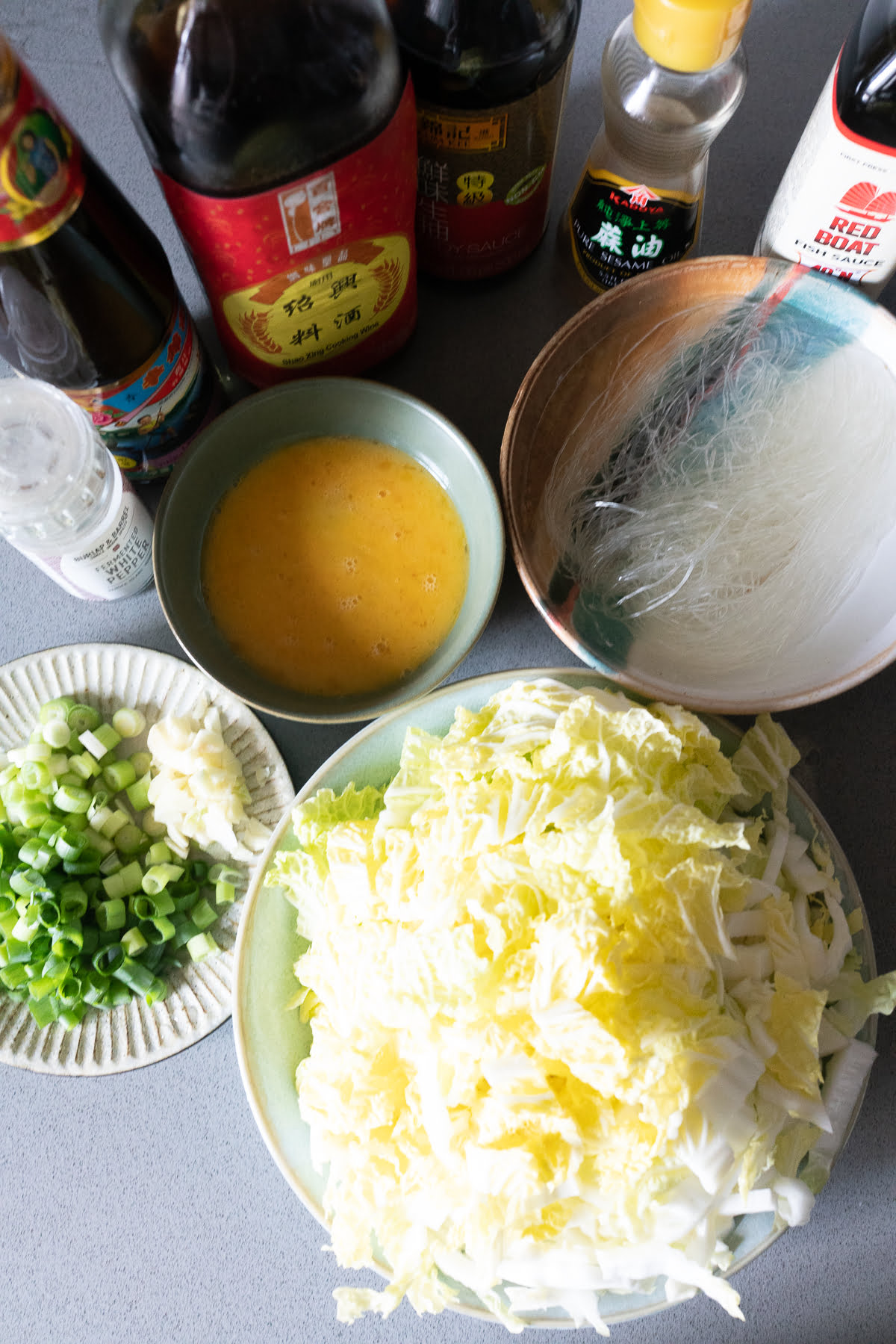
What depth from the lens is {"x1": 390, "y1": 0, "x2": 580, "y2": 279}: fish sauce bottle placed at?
2.25ft

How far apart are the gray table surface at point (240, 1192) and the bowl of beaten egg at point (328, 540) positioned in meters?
0.09

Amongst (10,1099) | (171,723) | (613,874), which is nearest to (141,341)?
(171,723)

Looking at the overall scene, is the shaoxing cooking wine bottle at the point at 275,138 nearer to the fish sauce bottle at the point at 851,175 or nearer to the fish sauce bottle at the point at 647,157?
the fish sauce bottle at the point at 647,157

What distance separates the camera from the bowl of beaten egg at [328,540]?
87 cm

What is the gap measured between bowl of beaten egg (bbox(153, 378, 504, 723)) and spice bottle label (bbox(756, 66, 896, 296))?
1.16 feet

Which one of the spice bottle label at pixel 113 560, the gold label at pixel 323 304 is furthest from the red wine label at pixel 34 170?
the spice bottle label at pixel 113 560

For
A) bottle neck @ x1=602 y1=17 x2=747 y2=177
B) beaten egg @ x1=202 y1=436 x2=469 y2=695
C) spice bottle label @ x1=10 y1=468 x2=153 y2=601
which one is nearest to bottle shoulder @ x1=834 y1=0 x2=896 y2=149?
bottle neck @ x1=602 y1=17 x2=747 y2=177


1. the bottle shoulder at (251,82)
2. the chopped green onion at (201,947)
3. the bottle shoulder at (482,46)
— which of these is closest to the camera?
the bottle shoulder at (251,82)

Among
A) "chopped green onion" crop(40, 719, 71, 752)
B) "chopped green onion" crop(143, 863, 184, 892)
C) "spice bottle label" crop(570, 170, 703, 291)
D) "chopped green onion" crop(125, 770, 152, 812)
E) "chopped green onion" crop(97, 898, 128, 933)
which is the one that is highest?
"spice bottle label" crop(570, 170, 703, 291)

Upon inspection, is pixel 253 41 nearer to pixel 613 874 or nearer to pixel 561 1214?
pixel 613 874

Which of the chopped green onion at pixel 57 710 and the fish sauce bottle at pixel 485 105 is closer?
the fish sauce bottle at pixel 485 105

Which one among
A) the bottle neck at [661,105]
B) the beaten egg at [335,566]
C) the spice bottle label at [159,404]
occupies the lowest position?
the beaten egg at [335,566]

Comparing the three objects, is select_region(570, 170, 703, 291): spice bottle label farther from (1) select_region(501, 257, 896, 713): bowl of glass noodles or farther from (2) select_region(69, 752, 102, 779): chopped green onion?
(2) select_region(69, 752, 102, 779): chopped green onion

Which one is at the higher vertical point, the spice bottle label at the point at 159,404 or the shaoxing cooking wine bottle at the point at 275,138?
the shaoxing cooking wine bottle at the point at 275,138
